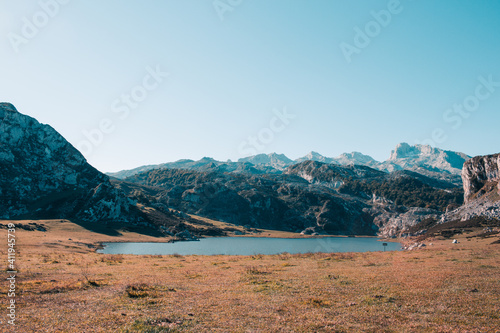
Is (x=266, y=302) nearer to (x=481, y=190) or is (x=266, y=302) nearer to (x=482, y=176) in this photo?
(x=481, y=190)

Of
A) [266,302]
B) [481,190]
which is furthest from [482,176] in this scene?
[266,302]

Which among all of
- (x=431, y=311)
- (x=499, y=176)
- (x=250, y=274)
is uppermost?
A: (x=499, y=176)

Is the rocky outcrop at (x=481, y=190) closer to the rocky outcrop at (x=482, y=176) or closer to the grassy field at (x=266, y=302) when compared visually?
the rocky outcrop at (x=482, y=176)

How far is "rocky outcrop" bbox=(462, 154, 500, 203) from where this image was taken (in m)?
178

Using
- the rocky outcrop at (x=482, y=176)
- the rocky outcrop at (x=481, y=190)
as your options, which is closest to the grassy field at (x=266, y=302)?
the rocky outcrop at (x=481, y=190)

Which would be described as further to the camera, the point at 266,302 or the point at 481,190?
the point at 481,190

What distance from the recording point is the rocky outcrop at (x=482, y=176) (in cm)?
17825

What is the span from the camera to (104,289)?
1028 inches

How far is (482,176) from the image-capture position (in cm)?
19025

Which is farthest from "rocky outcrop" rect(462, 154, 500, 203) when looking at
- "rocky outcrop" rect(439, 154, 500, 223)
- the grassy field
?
the grassy field

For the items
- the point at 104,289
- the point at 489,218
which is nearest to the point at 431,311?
the point at 104,289

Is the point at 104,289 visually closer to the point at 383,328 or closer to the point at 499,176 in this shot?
the point at 383,328

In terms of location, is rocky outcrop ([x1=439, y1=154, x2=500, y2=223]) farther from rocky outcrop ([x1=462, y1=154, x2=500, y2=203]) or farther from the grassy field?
the grassy field

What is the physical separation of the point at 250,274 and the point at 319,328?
65.1 feet
